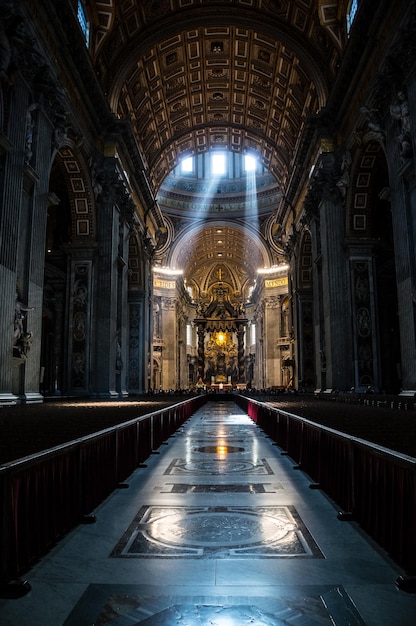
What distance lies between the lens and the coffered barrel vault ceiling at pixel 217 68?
52.5 ft

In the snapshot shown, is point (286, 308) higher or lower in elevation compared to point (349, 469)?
higher

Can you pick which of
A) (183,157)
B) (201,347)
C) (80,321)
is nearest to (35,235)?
(80,321)

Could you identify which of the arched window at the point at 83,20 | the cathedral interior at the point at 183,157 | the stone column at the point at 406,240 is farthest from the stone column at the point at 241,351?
the stone column at the point at 406,240

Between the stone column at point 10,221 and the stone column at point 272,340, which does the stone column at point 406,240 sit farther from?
the stone column at point 272,340

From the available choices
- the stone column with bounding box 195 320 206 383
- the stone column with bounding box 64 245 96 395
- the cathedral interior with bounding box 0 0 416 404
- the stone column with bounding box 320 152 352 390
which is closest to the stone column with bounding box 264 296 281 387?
the stone column with bounding box 195 320 206 383

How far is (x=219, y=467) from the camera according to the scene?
562 centimetres

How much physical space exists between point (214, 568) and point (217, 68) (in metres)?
20.4

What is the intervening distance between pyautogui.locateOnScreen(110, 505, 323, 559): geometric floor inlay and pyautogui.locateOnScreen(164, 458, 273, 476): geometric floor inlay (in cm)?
159

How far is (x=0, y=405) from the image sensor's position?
8195 mm

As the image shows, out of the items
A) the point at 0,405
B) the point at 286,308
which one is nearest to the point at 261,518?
the point at 0,405

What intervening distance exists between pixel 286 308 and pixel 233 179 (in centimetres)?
1035

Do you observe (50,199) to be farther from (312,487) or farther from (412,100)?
(312,487)

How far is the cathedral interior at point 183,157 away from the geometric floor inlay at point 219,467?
3.94 meters

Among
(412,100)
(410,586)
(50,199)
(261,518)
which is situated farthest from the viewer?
(50,199)
